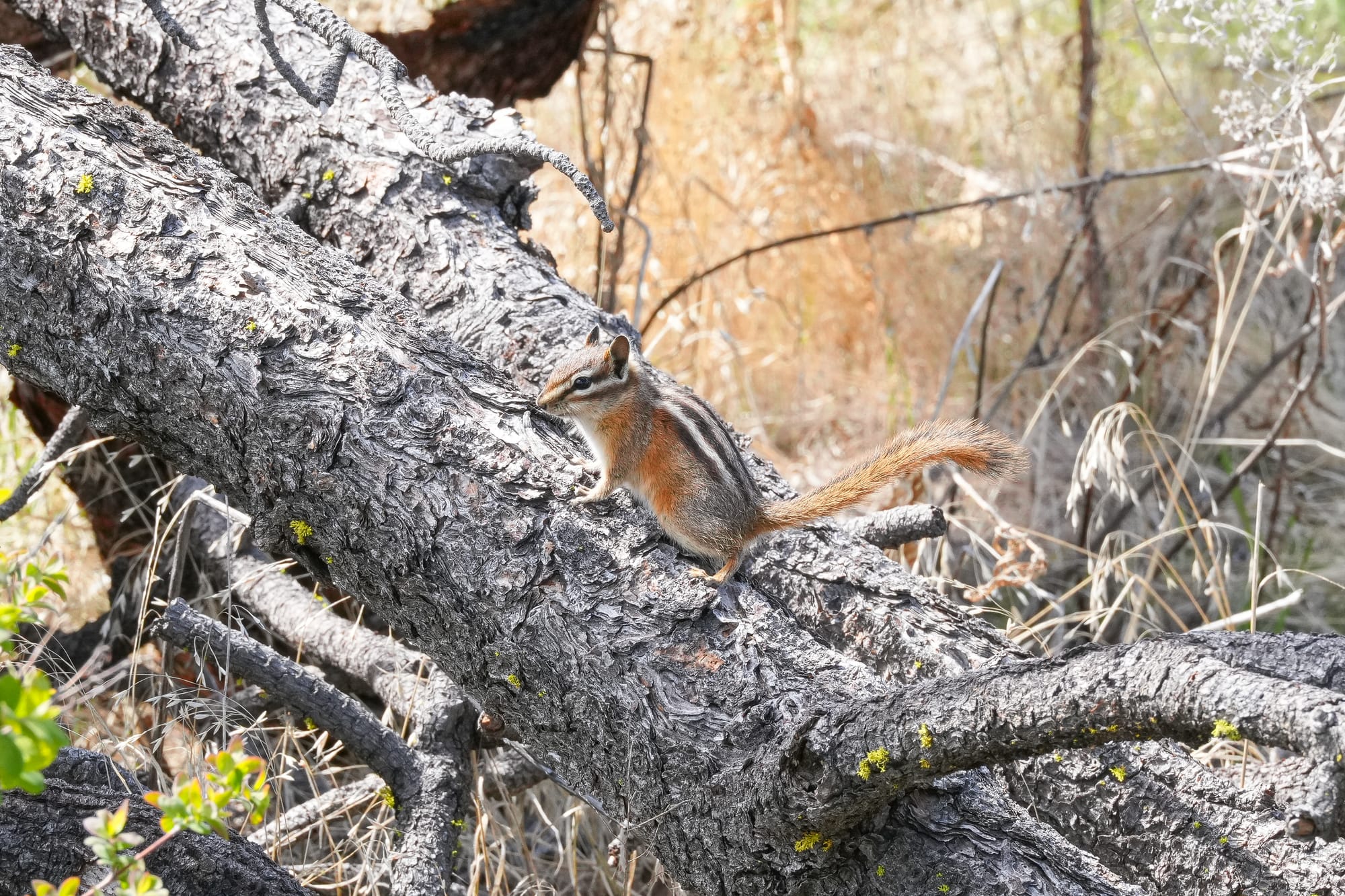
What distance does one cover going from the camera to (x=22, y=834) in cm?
152

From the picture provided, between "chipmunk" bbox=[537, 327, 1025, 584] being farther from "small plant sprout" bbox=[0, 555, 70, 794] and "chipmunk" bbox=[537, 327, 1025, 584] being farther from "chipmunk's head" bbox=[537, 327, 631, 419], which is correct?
"small plant sprout" bbox=[0, 555, 70, 794]

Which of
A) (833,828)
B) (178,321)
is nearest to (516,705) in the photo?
(833,828)

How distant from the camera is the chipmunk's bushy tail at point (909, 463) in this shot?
2.15 m

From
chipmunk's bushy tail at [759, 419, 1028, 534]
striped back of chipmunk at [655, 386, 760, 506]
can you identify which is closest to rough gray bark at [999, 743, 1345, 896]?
chipmunk's bushy tail at [759, 419, 1028, 534]

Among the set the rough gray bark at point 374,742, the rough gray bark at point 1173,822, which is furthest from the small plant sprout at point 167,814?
the rough gray bark at point 1173,822

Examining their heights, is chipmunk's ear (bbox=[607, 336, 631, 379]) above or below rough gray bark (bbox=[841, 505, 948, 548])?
above

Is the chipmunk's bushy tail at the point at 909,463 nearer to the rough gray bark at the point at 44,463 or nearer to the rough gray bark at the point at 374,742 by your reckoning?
the rough gray bark at the point at 374,742

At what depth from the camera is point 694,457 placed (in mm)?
2445

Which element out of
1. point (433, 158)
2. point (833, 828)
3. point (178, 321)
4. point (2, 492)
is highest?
point (433, 158)

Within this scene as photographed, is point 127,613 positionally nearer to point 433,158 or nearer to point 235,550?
point 235,550

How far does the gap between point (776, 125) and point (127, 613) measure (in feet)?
13.0

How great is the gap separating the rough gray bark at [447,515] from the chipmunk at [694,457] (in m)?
0.19

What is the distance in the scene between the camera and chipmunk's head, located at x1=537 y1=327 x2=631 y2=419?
2.27 m

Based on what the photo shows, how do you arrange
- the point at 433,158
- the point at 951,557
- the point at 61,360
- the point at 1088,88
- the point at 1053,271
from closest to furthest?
the point at 61,360 < the point at 433,158 < the point at 951,557 < the point at 1088,88 < the point at 1053,271
